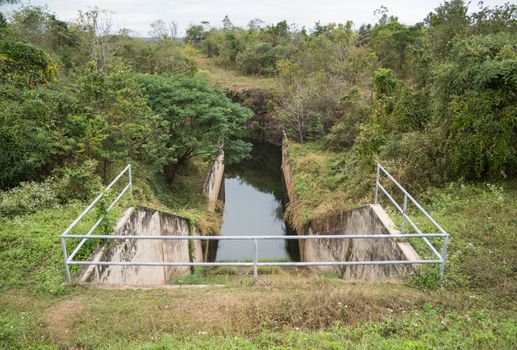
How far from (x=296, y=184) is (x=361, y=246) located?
32.2 ft

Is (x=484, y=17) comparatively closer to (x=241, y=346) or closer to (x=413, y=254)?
(x=413, y=254)

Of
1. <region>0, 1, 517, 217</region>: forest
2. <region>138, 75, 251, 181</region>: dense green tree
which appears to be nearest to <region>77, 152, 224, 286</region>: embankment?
<region>0, 1, 517, 217</region>: forest

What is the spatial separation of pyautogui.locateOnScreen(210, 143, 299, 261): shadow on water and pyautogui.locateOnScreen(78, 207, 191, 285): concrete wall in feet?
8.45

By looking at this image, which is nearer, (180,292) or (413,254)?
(180,292)

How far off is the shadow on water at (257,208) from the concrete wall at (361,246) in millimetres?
2561

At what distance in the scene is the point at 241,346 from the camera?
4582mm

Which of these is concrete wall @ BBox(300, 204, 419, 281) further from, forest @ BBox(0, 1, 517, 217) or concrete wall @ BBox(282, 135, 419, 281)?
forest @ BBox(0, 1, 517, 217)

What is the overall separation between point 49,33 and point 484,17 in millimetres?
27431

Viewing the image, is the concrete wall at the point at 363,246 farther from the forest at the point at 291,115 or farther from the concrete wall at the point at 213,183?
the concrete wall at the point at 213,183

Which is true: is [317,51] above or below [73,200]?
above

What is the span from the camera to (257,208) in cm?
2373

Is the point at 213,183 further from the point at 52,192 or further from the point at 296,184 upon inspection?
the point at 52,192

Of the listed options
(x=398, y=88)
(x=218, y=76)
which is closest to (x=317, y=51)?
(x=218, y=76)

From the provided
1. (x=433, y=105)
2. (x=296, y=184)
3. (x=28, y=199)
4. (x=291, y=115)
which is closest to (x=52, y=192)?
(x=28, y=199)
